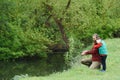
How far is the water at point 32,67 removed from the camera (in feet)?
78.6

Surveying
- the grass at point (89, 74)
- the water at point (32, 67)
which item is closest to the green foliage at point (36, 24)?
the water at point (32, 67)

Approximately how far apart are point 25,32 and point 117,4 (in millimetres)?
14155

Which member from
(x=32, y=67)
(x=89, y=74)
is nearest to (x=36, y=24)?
(x=32, y=67)

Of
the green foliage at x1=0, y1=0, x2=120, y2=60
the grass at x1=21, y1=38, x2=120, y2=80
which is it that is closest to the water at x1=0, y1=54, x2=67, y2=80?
the green foliage at x1=0, y1=0, x2=120, y2=60

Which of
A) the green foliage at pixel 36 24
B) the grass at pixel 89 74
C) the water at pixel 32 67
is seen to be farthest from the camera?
the green foliage at pixel 36 24

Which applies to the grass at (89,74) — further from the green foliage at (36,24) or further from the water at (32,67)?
the green foliage at (36,24)

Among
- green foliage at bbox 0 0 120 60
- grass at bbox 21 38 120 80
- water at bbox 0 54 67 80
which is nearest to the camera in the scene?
grass at bbox 21 38 120 80

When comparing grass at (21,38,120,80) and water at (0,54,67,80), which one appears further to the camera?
water at (0,54,67,80)

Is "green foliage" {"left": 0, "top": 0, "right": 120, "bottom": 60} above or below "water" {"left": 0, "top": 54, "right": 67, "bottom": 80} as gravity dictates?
above

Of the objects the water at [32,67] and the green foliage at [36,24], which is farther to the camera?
the green foliage at [36,24]

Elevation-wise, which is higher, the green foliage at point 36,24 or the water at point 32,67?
the green foliage at point 36,24

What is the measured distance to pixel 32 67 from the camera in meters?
27.6

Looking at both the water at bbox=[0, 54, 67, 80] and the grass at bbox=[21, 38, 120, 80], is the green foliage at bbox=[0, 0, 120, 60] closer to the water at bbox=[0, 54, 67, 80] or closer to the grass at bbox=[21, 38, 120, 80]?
the water at bbox=[0, 54, 67, 80]

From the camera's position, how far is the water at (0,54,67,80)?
24.0 metres
